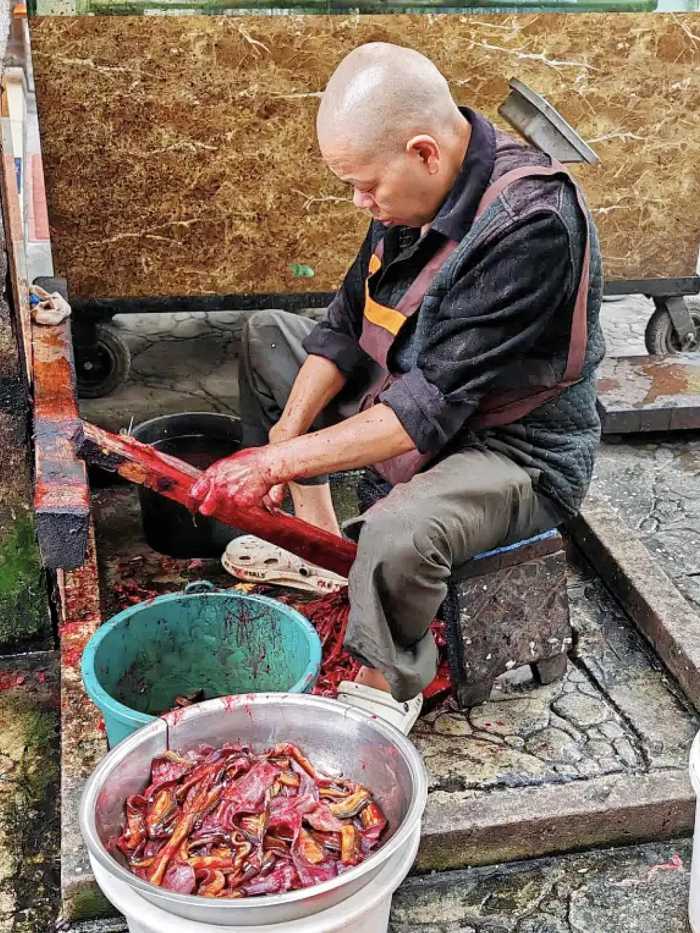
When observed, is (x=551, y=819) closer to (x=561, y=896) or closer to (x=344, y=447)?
(x=561, y=896)

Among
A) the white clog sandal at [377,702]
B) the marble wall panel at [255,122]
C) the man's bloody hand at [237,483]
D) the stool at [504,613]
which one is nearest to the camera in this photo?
the man's bloody hand at [237,483]

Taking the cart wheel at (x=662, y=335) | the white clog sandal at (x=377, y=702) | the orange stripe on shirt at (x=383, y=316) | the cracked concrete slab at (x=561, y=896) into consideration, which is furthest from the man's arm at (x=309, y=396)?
the cart wheel at (x=662, y=335)

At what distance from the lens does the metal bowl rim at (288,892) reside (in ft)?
7.39

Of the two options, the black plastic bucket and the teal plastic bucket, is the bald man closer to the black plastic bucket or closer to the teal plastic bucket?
the teal plastic bucket

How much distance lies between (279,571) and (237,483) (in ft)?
3.77

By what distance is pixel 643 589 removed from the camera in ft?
13.9

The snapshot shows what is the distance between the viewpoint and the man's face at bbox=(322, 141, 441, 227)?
327 cm

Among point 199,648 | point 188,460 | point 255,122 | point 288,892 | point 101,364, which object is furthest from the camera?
point 101,364

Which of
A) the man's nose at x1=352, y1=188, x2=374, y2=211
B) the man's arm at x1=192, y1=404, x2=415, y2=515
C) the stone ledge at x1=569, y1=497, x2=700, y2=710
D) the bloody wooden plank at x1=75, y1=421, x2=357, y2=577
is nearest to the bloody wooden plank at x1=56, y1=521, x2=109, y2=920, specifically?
the bloody wooden plank at x1=75, y1=421, x2=357, y2=577

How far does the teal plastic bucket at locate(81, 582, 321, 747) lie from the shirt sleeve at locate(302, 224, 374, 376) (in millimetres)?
1005

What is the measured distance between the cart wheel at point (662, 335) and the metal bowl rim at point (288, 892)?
423 cm

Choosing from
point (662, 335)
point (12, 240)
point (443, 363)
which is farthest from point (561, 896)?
point (662, 335)

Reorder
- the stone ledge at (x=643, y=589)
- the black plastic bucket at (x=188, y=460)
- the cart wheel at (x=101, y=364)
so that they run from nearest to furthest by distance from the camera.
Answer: the stone ledge at (x=643, y=589) → the black plastic bucket at (x=188, y=460) → the cart wheel at (x=101, y=364)

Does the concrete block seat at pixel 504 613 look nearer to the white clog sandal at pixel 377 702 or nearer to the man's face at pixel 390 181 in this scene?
the white clog sandal at pixel 377 702
